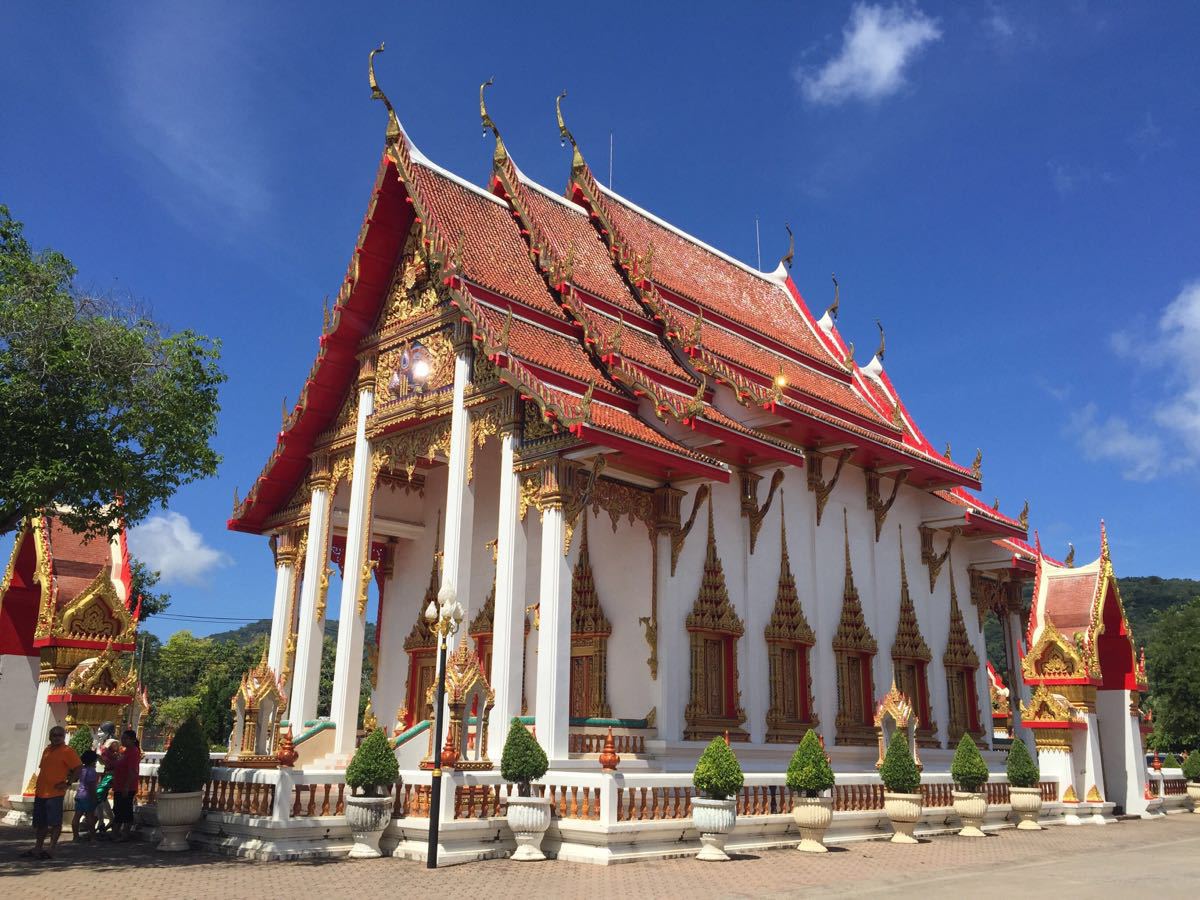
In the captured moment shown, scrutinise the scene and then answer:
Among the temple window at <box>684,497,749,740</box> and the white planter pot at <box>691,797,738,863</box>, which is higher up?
the temple window at <box>684,497,749,740</box>

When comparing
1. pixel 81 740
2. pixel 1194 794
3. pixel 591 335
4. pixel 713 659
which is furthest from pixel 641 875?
pixel 1194 794

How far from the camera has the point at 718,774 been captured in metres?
9.25

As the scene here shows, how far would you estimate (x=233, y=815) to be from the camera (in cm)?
981

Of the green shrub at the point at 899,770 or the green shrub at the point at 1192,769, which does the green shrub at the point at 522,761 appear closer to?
the green shrub at the point at 899,770

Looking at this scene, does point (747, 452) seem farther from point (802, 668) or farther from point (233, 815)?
point (233, 815)

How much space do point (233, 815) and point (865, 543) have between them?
973 cm

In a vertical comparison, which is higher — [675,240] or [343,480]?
[675,240]

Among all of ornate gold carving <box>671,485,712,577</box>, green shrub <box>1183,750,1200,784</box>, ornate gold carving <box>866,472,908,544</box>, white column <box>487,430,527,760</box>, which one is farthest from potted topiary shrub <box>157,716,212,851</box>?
green shrub <box>1183,750,1200,784</box>

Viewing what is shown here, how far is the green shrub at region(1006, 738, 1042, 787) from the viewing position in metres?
13.3

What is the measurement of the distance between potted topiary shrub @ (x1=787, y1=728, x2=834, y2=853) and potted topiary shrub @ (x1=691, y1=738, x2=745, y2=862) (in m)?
1.15

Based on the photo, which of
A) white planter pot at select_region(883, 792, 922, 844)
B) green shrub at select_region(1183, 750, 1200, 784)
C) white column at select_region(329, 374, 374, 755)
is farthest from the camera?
green shrub at select_region(1183, 750, 1200, 784)

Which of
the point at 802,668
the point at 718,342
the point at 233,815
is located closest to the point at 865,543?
the point at 802,668

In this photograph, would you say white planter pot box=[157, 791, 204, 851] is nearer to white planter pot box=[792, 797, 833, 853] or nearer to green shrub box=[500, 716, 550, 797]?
green shrub box=[500, 716, 550, 797]

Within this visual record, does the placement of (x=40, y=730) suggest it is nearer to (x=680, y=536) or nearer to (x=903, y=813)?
(x=680, y=536)
